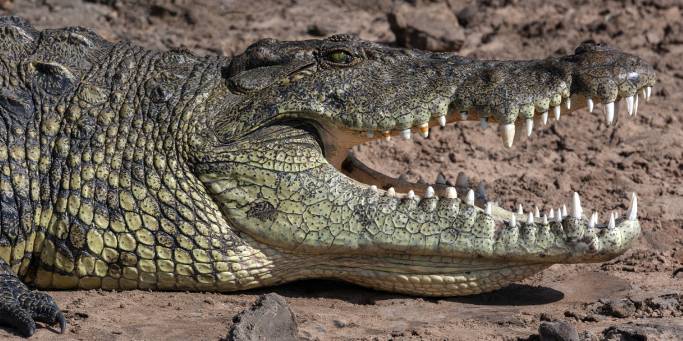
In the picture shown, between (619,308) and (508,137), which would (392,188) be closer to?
(508,137)

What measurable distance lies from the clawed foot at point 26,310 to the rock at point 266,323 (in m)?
0.77

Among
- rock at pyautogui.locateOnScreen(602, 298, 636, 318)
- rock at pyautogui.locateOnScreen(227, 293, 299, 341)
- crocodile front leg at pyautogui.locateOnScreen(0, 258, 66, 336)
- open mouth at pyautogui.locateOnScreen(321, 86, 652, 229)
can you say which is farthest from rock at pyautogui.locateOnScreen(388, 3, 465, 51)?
crocodile front leg at pyautogui.locateOnScreen(0, 258, 66, 336)

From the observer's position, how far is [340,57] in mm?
5484

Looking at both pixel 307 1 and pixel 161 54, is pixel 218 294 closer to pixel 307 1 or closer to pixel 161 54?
pixel 161 54

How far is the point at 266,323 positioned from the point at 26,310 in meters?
1.05

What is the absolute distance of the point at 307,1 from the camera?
9.45 metres

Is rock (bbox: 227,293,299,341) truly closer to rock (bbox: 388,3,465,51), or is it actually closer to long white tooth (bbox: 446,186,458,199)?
long white tooth (bbox: 446,186,458,199)

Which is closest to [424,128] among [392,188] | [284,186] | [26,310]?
[392,188]

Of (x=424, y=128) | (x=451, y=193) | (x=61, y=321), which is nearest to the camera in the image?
(x=61, y=321)

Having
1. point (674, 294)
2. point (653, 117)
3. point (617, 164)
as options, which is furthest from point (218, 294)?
point (653, 117)

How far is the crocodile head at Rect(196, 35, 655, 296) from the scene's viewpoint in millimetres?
5074

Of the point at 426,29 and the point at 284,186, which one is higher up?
the point at 426,29

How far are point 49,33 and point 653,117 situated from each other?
13.7 ft

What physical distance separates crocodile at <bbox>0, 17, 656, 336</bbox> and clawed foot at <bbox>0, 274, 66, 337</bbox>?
0.67ft
